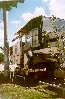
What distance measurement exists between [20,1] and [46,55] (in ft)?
20.6

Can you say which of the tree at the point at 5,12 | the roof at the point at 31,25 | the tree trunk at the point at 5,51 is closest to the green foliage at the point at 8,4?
the tree at the point at 5,12

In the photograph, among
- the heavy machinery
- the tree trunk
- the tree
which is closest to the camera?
the heavy machinery

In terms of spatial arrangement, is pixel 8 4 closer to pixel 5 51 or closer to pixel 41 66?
pixel 5 51

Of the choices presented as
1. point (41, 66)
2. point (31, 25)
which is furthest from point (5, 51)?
point (31, 25)

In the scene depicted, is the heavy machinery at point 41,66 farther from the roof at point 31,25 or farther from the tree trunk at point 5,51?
the roof at point 31,25

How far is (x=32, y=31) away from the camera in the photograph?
1443 inches

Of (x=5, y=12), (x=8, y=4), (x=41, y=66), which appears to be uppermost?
(x=8, y=4)

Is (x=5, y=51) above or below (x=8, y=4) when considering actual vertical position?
below

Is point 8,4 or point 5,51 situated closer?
point 5,51

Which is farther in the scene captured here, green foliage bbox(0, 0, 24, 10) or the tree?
green foliage bbox(0, 0, 24, 10)

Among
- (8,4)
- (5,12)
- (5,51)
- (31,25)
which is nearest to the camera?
(5,51)

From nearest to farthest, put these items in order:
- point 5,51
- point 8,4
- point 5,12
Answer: point 5,51 < point 5,12 < point 8,4

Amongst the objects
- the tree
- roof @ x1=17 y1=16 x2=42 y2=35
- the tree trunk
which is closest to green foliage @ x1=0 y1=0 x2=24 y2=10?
the tree

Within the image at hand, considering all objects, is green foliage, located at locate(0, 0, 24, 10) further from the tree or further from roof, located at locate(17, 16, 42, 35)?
roof, located at locate(17, 16, 42, 35)
